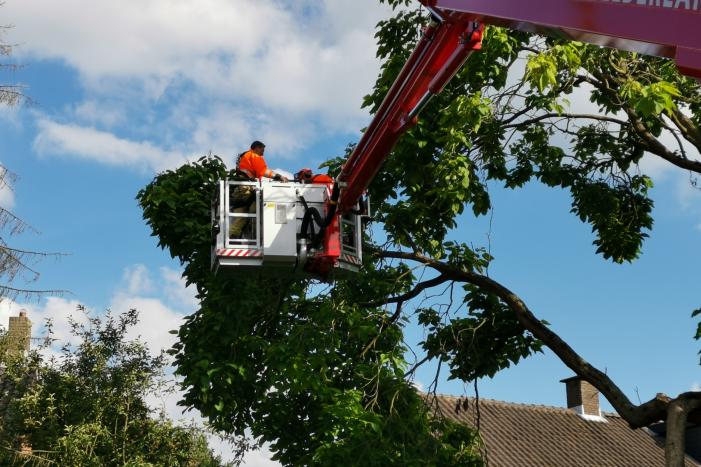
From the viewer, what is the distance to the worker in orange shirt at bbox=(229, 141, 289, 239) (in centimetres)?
1407

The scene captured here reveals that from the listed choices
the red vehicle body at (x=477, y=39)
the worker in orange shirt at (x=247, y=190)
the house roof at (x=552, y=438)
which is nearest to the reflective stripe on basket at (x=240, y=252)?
the worker in orange shirt at (x=247, y=190)

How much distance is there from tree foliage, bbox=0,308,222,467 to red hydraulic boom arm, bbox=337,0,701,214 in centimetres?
1198

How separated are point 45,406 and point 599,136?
13.2m

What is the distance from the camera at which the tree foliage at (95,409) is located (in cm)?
2233

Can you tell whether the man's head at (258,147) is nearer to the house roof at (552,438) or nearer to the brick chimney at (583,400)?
the house roof at (552,438)

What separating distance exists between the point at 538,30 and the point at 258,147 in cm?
624

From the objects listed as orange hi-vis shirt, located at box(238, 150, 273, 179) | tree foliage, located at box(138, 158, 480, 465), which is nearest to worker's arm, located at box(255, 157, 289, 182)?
orange hi-vis shirt, located at box(238, 150, 273, 179)

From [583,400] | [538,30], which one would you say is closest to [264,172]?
[538,30]

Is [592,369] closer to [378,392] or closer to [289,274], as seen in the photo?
[378,392]

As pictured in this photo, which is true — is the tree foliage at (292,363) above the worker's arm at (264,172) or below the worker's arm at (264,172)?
below

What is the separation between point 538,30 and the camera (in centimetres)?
919

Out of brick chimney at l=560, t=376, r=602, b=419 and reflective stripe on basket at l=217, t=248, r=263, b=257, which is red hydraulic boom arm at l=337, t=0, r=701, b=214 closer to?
reflective stripe on basket at l=217, t=248, r=263, b=257

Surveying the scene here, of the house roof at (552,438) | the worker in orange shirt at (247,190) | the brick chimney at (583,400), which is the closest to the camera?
the worker in orange shirt at (247,190)

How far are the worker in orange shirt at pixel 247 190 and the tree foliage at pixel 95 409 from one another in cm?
940
